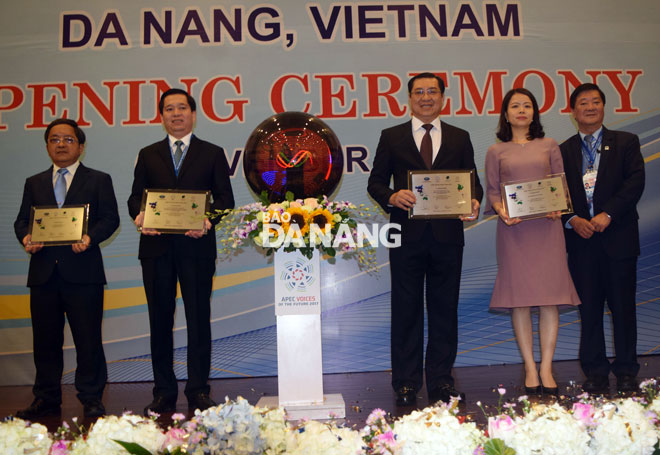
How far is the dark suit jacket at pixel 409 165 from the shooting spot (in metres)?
3.38

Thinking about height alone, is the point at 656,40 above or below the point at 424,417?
above

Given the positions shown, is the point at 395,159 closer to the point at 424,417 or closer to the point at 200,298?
the point at 200,298

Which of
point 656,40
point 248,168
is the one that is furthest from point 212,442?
point 656,40

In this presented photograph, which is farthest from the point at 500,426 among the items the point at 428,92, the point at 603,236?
the point at 603,236

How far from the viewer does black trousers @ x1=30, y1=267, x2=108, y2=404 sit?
11.5 ft

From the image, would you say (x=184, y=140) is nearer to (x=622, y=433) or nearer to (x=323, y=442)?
(x=323, y=442)

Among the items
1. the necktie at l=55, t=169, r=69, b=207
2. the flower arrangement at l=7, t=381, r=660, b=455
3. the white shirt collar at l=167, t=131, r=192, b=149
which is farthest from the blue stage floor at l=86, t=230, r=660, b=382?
the flower arrangement at l=7, t=381, r=660, b=455

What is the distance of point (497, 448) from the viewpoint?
4.06 ft

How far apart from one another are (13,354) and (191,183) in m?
2.47

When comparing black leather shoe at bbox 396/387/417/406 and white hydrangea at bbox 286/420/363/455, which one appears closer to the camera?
white hydrangea at bbox 286/420/363/455

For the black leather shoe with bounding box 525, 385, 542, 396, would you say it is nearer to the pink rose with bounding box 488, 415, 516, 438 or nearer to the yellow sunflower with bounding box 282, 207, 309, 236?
the yellow sunflower with bounding box 282, 207, 309, 236

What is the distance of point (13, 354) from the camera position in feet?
15.7

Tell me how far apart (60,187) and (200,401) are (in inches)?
61.7

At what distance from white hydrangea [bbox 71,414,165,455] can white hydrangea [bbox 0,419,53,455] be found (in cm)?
7
